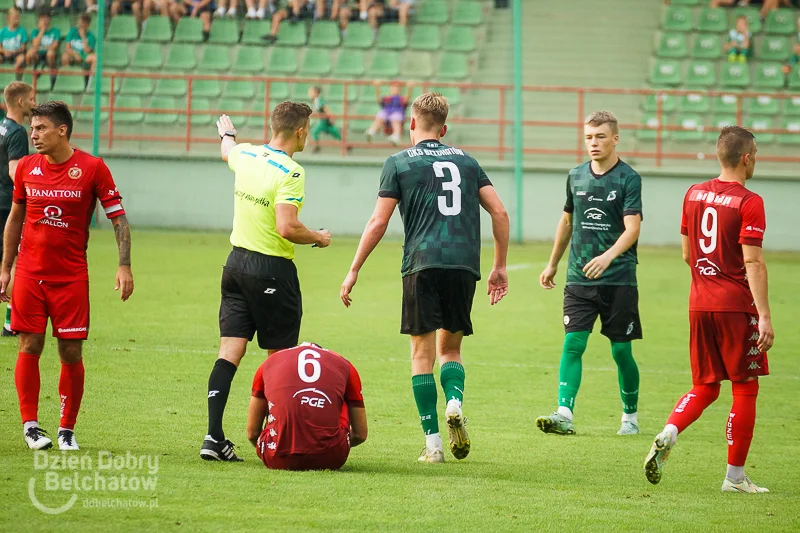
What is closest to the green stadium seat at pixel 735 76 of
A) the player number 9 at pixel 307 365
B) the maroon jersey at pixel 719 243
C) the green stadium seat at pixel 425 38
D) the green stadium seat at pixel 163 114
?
the green stadium seat at pixel 425 38

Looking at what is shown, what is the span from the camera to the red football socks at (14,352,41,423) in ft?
20.7

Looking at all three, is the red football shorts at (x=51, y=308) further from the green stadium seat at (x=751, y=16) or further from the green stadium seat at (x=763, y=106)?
the green stadium seat at (x=751, y=16)

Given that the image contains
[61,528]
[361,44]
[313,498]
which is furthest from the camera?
[361,44]

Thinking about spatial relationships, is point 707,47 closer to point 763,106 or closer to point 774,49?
point 774,49

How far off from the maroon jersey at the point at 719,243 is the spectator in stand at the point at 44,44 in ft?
64.5

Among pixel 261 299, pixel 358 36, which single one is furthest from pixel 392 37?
pixel 261 299

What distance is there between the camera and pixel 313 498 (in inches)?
207

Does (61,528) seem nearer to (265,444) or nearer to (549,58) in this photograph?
(265,444)

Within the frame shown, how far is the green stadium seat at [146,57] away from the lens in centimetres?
2595

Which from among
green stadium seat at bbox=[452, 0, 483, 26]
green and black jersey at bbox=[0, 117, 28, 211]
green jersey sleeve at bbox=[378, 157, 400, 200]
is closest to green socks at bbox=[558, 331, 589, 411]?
green jersey sleeve at bbox=[378, 157, 400, 200]

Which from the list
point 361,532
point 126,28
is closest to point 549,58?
point 126,28

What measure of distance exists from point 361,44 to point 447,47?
2.17m

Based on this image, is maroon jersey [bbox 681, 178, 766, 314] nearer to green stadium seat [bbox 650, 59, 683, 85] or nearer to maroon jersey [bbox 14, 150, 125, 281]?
maroon jersey [bbox 14, 150, 125, 281]

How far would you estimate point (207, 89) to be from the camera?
85.8 feet
